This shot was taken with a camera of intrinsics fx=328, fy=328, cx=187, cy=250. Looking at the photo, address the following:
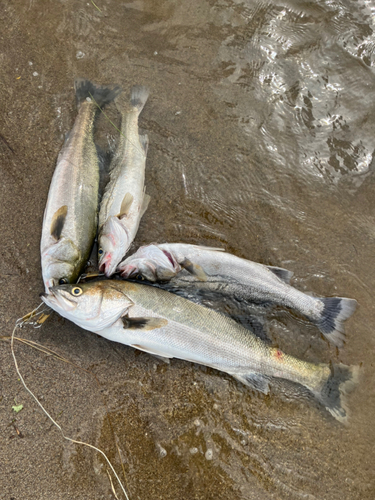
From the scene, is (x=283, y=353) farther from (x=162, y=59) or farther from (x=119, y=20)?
(x=119, y=20)

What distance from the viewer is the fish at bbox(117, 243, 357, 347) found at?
11.2ft

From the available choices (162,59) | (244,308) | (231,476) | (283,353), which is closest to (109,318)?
(244,308)

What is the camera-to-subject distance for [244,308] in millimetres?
3684

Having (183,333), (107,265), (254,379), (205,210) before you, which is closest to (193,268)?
(183,333)

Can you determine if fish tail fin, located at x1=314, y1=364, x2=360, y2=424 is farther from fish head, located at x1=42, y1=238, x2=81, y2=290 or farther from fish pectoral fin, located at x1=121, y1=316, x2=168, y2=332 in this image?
fish head, located at x1=42, y1=238, x2=81, y2=290

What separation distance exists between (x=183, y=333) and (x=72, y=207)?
174cm

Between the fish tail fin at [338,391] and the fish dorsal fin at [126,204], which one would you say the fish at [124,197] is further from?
the fish tail fin at [338,391]

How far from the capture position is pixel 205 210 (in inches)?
152

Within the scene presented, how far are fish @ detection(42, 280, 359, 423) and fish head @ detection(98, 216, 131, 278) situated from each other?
253mm

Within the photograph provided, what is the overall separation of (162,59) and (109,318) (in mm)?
3232

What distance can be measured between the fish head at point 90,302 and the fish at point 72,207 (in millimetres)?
311

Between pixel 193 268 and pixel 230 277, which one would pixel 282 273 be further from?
pixel 193 268

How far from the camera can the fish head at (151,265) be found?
11.1 feet

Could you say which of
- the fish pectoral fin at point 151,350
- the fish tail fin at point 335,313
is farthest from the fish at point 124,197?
the fish tail fin at point 335,313
